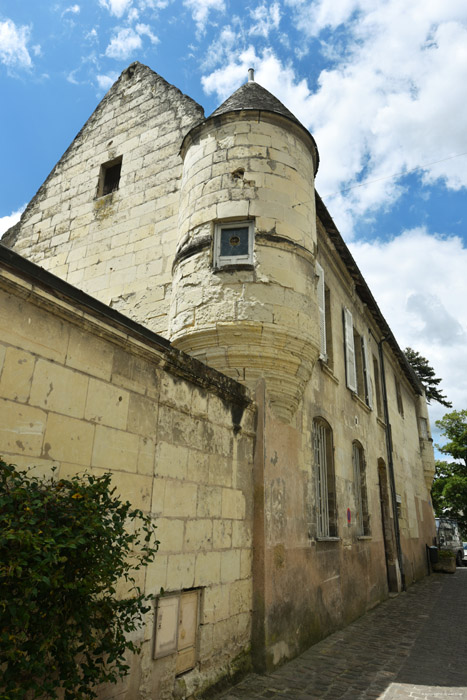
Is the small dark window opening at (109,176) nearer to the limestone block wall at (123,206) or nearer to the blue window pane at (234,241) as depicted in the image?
the limestone block wall at (123,206)

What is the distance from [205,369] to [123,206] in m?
4.53

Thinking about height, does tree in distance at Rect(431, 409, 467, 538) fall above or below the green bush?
above

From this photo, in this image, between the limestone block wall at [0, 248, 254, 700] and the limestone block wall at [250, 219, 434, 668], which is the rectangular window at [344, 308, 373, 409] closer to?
the limestone block wall at [250, 219, 434, 668]

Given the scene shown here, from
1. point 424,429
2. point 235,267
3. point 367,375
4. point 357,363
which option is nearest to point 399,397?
point 424,429

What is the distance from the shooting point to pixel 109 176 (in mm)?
8703

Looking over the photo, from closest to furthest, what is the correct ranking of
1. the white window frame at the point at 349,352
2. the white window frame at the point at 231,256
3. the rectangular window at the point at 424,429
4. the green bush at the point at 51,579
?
1. the green bush at the point at 51,579
2. the white window frame at the point at 231,256
3. the white window frame at the point at 349,352
4. the rectangular window at the point at 424,429

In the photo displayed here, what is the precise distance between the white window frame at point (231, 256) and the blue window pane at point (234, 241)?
3cm

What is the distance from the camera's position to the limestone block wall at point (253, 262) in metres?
5.25

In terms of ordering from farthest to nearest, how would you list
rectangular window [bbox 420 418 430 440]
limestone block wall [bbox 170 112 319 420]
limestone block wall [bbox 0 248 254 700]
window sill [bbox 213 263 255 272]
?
rectangular window [bbox 420 418 430 440] → window sill [bbox 213 263 255 272] → limestone block wall [bbox 170 112 319 420] → limestone block wall [bbox 0 248 254 700]

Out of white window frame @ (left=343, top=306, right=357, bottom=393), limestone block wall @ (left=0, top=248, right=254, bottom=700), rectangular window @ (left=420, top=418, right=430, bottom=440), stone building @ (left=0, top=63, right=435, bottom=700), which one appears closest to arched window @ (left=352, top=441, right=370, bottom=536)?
stone building @ (left=0, top=63, right=435, bottom=700)

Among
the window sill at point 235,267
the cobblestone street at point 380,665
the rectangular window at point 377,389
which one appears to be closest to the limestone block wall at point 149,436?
the cobblestone street at point 380,665

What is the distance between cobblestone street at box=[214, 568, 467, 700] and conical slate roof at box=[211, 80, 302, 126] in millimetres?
6170

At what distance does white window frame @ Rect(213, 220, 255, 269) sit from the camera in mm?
5488

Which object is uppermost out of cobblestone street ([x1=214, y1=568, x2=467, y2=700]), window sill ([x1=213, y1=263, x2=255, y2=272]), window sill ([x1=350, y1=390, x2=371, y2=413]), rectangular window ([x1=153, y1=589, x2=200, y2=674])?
window sill ([x1=213, y1=263, x2=255, y2=272])
